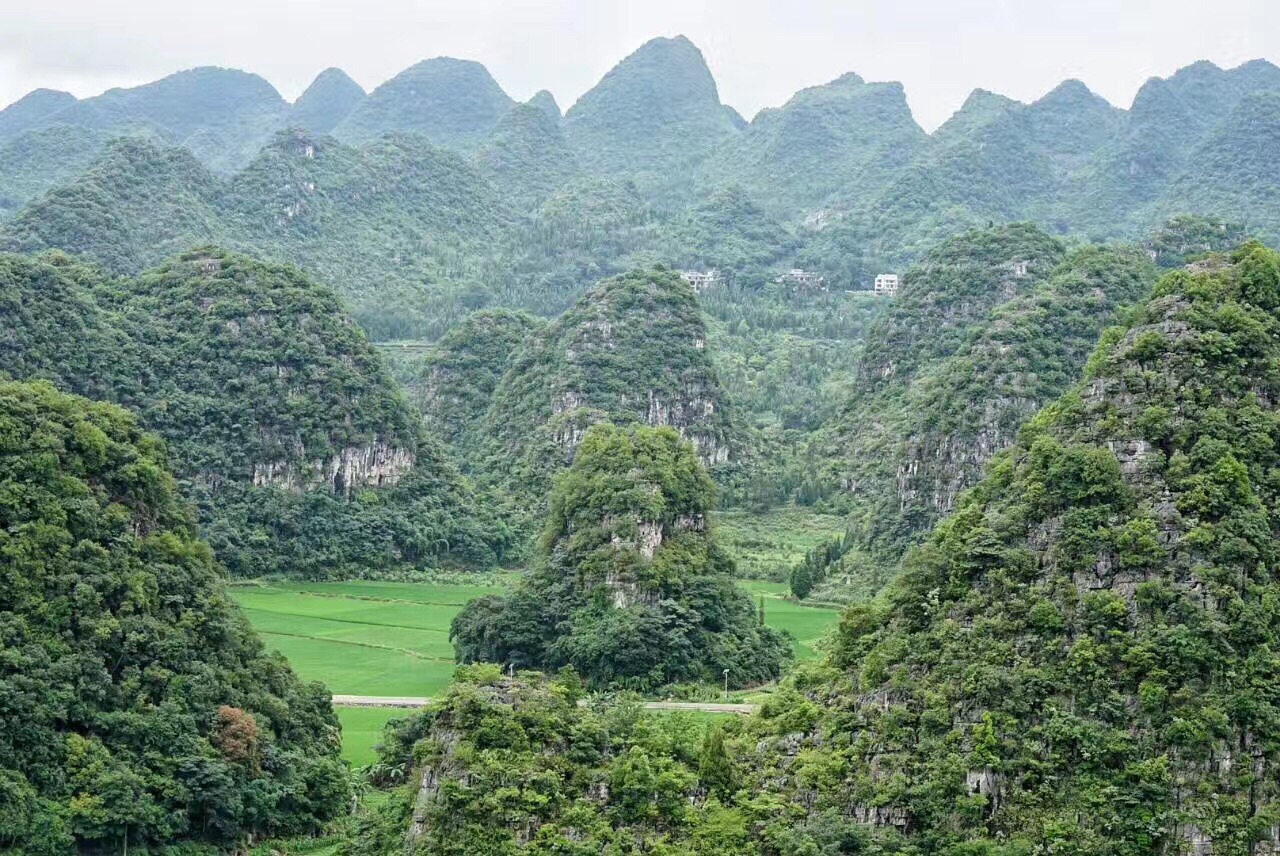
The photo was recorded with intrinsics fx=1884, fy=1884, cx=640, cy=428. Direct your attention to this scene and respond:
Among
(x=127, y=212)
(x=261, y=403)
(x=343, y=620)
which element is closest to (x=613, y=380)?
(x=261, y=403)

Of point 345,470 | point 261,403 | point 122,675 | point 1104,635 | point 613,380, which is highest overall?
point 613,380

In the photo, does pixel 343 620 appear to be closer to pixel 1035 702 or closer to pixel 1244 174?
pixel 1035 702

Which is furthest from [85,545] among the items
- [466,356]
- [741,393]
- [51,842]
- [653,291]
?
[741,393]

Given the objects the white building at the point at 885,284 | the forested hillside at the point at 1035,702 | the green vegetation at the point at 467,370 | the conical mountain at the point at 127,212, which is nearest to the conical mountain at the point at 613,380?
the green vegetation at the point at 467,370

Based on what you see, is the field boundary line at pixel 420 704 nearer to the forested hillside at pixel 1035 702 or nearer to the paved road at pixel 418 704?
the paved road at pixel 418 704

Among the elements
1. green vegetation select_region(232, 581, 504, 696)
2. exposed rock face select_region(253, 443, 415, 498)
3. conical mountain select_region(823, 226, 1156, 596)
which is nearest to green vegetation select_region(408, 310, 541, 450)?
exposed rock face select_region(253, 443, 415, 498)

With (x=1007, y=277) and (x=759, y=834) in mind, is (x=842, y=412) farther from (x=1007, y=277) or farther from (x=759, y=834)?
(x=759, y=834)

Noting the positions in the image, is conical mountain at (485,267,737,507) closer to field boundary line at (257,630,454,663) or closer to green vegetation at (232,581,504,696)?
green vegetation at (232,581,504,696)
